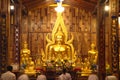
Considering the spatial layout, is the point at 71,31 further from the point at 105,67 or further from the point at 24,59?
the point at 105,67

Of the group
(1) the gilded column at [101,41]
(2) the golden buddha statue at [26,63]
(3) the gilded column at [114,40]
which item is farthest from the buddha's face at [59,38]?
(3) the gilded column at [114,40]

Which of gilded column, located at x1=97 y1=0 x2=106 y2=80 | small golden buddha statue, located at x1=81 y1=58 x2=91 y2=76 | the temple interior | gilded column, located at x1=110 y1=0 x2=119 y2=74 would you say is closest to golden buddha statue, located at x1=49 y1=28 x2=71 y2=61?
the temple interior

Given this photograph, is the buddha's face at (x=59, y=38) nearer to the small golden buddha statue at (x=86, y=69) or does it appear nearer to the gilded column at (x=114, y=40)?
the small golden buddha statue at (x=86, y=69)

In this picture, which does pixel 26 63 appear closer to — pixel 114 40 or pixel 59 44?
pixel 59 44

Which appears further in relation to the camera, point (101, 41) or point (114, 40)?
point (101, 41)

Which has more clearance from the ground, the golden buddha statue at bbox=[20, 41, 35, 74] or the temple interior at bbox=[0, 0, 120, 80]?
the temple interior at bbox=[0, 0, 120, 80]

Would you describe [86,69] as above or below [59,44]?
below

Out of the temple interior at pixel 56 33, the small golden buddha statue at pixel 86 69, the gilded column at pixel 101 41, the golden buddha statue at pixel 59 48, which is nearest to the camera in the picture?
the gilded column at pixel 101 41

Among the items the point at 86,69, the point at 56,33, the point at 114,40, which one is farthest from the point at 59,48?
the point at 114,40

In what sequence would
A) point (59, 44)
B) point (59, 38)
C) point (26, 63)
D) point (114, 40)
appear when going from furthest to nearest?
point (59, 44), point (59, 38), point (26, 63), point (114, 40)

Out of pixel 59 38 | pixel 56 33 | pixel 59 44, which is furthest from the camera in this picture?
pixel 56 33

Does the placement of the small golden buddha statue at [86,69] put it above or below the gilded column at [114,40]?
below

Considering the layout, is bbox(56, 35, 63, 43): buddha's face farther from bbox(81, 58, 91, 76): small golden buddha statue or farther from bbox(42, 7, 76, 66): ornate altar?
bbox(81, 58, 91, 76): small golden buddha statue

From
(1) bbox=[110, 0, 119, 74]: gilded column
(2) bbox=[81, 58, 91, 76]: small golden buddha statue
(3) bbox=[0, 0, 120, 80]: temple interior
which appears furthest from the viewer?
(3) bbox=[0, 0, 120, 80]: temple interior
